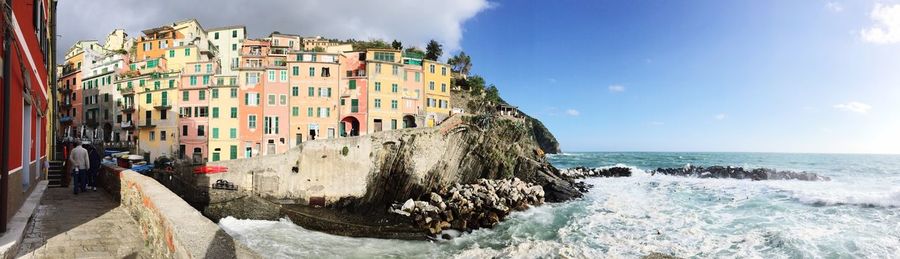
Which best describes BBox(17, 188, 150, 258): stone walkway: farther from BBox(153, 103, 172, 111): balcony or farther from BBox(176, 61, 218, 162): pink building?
BBox(153, 103, 172, 111): balcony

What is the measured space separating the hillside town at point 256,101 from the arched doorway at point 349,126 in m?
0.09

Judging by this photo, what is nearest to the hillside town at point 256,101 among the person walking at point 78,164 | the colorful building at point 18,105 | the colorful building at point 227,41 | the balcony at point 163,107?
the balcony at point 163,107

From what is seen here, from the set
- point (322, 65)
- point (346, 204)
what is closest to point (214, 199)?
point (346, 204)

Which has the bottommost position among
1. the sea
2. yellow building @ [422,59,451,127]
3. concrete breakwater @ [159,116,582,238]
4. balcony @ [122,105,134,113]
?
the sea

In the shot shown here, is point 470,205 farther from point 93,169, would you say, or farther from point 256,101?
point 256,101

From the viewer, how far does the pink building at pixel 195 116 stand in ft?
116

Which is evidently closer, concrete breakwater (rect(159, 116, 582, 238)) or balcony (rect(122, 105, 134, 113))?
concrete breakwater (rect(159, 116, 582, 238))

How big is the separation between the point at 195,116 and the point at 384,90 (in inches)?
625

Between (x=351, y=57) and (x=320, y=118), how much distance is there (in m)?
6.44

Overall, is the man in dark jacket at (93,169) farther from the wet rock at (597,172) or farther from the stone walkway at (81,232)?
the wet rock at (597,172)

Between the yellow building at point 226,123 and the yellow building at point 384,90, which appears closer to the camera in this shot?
the yellow building at point 226,123

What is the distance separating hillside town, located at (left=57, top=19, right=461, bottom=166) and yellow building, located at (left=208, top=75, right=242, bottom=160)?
83 mm

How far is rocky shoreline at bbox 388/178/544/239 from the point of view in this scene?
882 inches

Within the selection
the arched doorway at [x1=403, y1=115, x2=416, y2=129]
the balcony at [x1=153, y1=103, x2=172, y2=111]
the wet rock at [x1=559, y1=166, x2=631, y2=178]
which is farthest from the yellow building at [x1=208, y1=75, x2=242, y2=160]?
the wet rock at [x1=559, y1=166, x2=631, y2=178]
